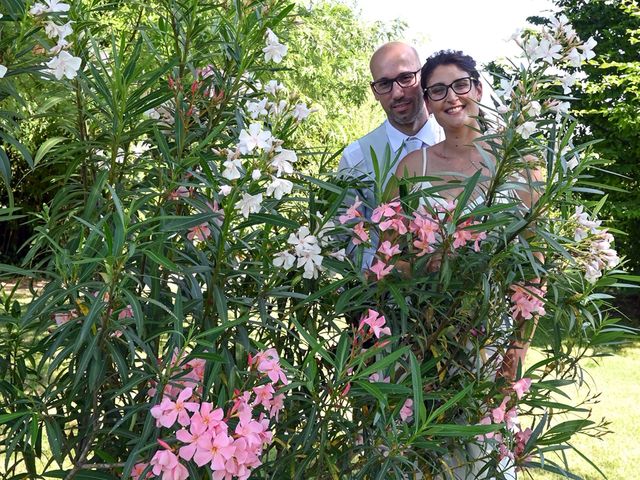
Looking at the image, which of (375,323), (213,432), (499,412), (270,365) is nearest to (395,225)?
(375,323)

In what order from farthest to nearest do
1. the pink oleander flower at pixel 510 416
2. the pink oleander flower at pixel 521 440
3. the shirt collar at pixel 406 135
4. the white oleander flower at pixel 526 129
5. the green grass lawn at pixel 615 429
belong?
the green grass lawn at pixel 615 429, the shirt collar at pixel 406 135, the pink oleander flower at pixel 521 440, the pink oleander flower at pixel 510 416, the white oleander flower at pixel 526 129

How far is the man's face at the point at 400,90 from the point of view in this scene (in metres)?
3.14

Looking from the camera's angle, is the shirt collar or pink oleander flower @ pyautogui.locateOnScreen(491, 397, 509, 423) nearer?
pink oleander flower @ pyautogui.locateOnScreen(491, 397, 509, 423)

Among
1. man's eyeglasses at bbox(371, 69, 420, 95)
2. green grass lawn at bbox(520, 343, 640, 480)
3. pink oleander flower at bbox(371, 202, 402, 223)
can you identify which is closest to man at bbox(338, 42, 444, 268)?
man's eyeglasses at bbox(371, 69, 420, 95)

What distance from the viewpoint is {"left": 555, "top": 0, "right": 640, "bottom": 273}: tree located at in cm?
1223

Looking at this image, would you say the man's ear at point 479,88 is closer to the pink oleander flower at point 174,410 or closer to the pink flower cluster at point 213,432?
the pink flower cluster at point 213,432

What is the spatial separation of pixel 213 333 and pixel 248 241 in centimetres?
31

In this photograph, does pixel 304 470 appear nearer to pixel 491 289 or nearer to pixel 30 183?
pixel 491 289

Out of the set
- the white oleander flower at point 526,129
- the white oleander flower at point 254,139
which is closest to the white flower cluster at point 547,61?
the white oleander flower at point 526,129

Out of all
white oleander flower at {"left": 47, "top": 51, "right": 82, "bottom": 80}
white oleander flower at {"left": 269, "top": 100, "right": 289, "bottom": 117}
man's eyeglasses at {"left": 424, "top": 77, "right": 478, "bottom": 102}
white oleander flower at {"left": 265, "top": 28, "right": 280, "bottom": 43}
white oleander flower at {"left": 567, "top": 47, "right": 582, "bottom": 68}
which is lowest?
man's eyeglasses at {"left": 424, "top": 77, "right": 478, "bottom": 102}

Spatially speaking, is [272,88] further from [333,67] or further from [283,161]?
[333,67]

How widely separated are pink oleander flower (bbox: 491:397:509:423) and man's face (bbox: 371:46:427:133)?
135cm

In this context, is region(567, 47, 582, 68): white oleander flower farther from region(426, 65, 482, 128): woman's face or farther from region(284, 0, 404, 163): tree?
region(284, 0, 404, 163): tree

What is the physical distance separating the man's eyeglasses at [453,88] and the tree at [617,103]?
9.82 metres
